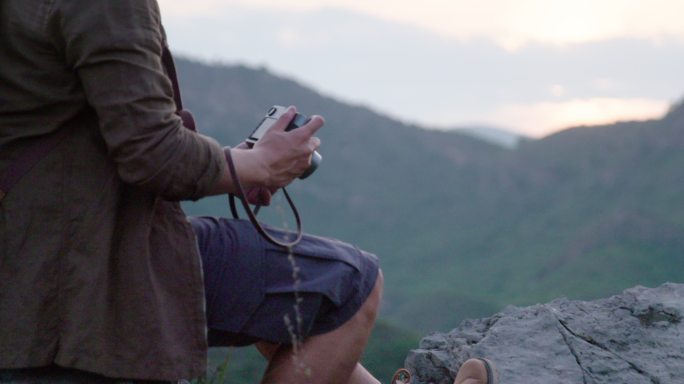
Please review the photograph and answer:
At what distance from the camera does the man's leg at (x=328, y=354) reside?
2.91 meters

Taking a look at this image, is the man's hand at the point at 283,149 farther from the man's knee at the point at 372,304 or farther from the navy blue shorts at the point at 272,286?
the man's knee at the point at 372,304

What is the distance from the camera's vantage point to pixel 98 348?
8.39 ft

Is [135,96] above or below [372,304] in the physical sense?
above

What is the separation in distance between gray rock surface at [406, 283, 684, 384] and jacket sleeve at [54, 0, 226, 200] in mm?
1588

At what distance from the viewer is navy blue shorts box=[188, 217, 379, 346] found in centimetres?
284

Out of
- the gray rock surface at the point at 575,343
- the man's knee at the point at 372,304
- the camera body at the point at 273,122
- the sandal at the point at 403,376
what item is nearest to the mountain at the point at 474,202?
the gray rock surface at the point at 575,343

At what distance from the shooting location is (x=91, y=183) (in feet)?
8.53

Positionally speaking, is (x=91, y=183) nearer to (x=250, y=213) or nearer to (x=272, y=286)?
(x=250, y=213)

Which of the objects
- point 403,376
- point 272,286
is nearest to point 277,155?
point 272,286

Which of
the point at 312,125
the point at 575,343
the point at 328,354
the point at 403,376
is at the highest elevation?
the point at 312,125

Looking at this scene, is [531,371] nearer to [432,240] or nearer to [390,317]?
[390,317]

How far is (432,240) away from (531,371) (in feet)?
65.2

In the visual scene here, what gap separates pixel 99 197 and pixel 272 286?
1.71 ft

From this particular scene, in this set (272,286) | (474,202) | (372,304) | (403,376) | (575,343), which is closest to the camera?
(272,286)
